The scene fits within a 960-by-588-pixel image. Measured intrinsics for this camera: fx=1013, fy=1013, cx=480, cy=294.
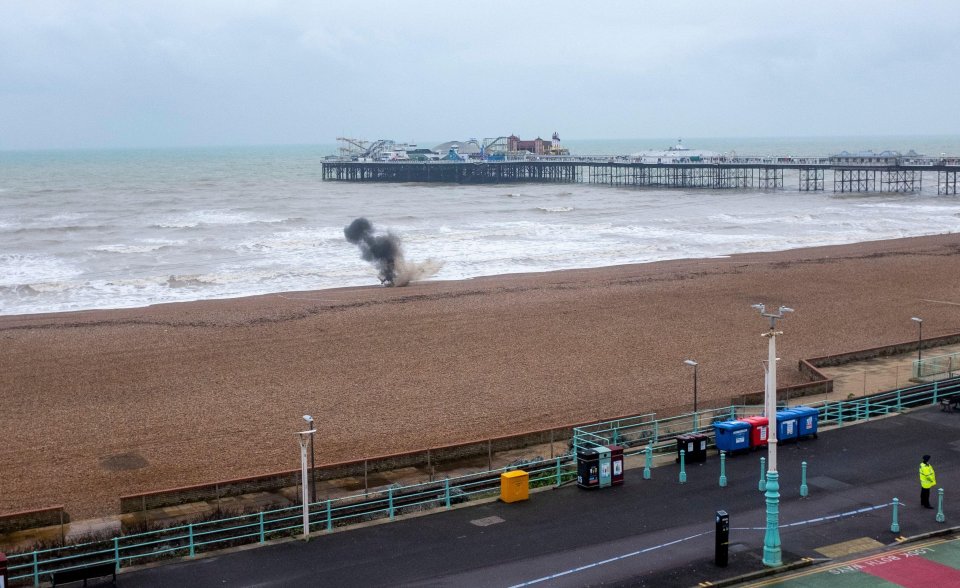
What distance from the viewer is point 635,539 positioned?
569 inches

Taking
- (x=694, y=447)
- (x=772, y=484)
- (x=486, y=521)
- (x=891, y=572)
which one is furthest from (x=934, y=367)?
(x=486, y=521)

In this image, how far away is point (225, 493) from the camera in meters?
17.8

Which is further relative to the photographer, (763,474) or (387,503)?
(763,474)

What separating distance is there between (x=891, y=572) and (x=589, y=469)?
5005 mm

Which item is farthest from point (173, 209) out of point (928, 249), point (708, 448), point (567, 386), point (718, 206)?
point (708, 448)

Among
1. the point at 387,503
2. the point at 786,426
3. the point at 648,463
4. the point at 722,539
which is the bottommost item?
the point at 387,503

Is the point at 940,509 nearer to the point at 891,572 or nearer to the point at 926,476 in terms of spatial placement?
the point at 926,476

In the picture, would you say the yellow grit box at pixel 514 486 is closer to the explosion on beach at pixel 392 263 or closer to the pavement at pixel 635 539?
the pavement at pixel 635 539

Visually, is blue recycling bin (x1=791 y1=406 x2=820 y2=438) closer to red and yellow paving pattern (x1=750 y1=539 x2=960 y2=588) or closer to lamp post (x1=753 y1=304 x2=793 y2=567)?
red and yellow paving pattern (x1=750 y1=539 x2=960 y2=588)

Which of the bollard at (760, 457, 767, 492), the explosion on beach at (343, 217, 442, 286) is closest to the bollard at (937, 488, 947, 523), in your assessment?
the bollard at (760, 457, 767, 492)

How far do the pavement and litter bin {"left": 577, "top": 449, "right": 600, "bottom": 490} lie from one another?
0.21 metres

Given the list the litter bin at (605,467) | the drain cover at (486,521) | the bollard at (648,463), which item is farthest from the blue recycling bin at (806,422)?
the drain cover at (486,521)

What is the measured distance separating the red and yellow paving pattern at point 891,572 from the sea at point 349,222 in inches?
1274

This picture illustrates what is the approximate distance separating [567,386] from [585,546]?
11.4m
